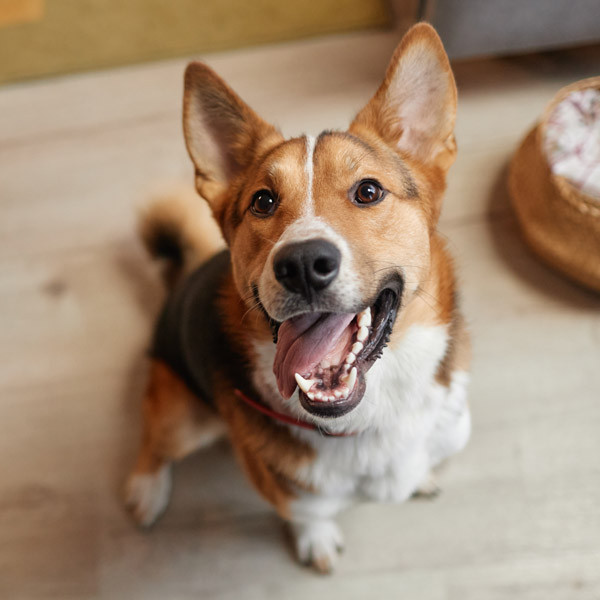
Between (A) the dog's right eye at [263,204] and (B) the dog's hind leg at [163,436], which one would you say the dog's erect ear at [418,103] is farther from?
(B) the dog's hind leg at [163,436]

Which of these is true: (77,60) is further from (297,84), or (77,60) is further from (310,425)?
(310,425)

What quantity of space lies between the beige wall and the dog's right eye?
2.03m

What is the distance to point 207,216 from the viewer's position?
239 centimetres

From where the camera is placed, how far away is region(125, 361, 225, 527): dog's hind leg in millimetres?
2043

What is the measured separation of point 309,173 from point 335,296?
0.39 metres

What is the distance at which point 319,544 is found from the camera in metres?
1.98

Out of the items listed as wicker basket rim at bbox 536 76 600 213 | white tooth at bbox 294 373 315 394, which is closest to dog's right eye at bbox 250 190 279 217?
white tooth at bbox 294 373 315 394

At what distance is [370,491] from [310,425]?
13.3 inches

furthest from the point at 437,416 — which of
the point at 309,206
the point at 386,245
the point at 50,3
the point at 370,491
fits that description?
the point at 50,3

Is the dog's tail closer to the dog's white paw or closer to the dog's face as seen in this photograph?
the dog's face

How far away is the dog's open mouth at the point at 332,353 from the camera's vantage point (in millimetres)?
1273

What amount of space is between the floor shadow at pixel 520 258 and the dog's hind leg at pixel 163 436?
148 centimetres

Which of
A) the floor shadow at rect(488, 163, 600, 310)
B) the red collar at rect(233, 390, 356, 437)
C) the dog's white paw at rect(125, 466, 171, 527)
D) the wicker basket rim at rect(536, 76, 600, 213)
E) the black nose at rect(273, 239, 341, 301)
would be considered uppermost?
the black nose at rect(273, 239, 341, 301)

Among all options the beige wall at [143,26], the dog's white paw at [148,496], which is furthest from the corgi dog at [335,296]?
the beige wall at [143,26]
